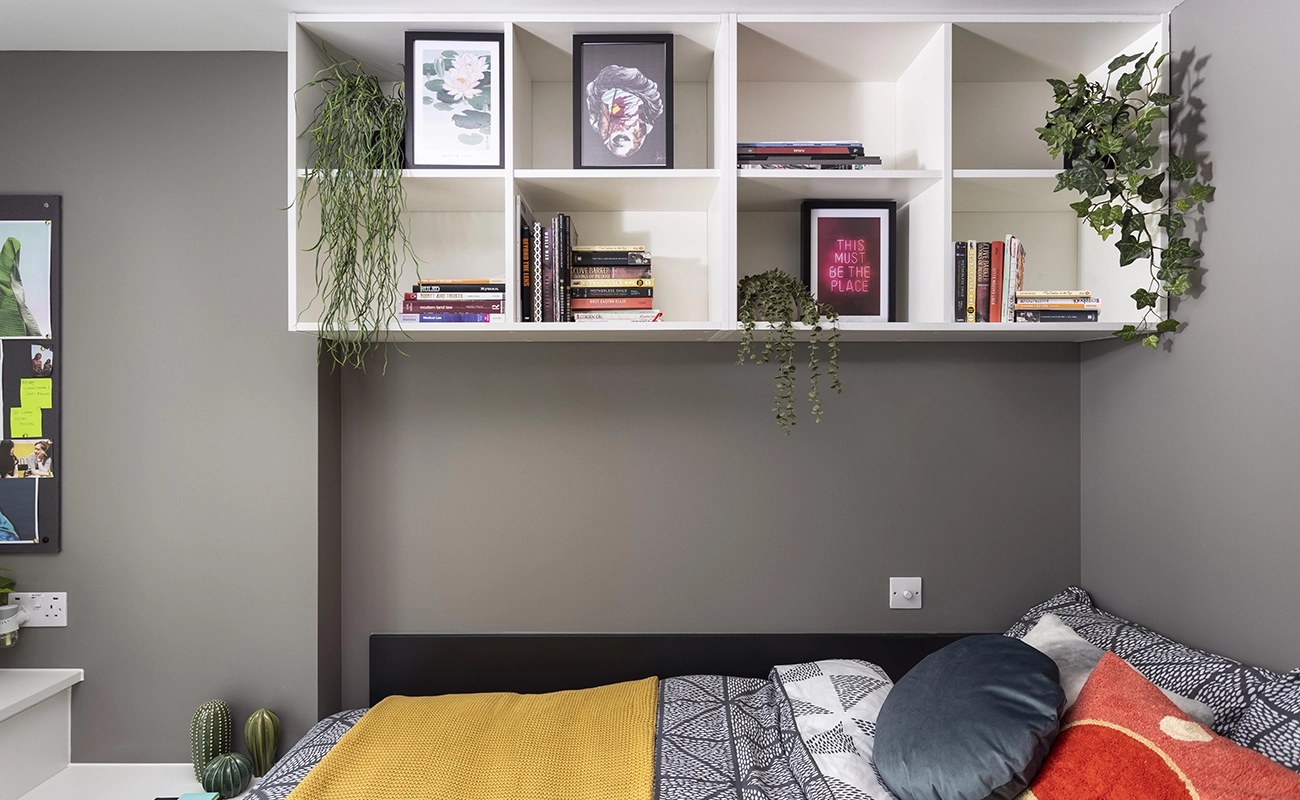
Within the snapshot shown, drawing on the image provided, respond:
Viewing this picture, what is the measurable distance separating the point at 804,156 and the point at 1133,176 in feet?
2.26

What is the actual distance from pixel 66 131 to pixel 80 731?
160 cm

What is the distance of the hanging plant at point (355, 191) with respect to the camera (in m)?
1.73

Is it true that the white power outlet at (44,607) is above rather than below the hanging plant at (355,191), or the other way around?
below

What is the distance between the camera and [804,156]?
1.79m

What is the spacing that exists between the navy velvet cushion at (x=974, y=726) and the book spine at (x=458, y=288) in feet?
4.07

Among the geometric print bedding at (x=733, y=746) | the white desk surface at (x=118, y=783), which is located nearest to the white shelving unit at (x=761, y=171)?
the geometric print bedding at (x=733, y=746)

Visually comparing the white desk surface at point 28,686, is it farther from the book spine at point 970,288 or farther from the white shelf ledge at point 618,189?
the book spine at point 970,288

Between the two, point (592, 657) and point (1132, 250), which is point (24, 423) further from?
point (1132, 250)

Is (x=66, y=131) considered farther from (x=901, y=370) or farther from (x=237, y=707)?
(x=901, y=370)

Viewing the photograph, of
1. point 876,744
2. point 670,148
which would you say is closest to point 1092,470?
point 876,744

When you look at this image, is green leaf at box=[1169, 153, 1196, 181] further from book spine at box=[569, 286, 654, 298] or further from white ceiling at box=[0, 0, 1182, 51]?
book spine at box=[569, 286, 654, 298]

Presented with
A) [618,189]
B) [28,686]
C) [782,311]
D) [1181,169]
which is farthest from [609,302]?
[28,686]

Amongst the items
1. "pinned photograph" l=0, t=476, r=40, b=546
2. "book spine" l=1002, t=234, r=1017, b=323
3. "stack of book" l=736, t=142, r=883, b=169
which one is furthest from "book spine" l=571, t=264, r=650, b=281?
"pinned photograph" l=0, t=476, r=40, b=546

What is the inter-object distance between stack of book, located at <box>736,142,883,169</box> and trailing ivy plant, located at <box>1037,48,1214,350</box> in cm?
41
